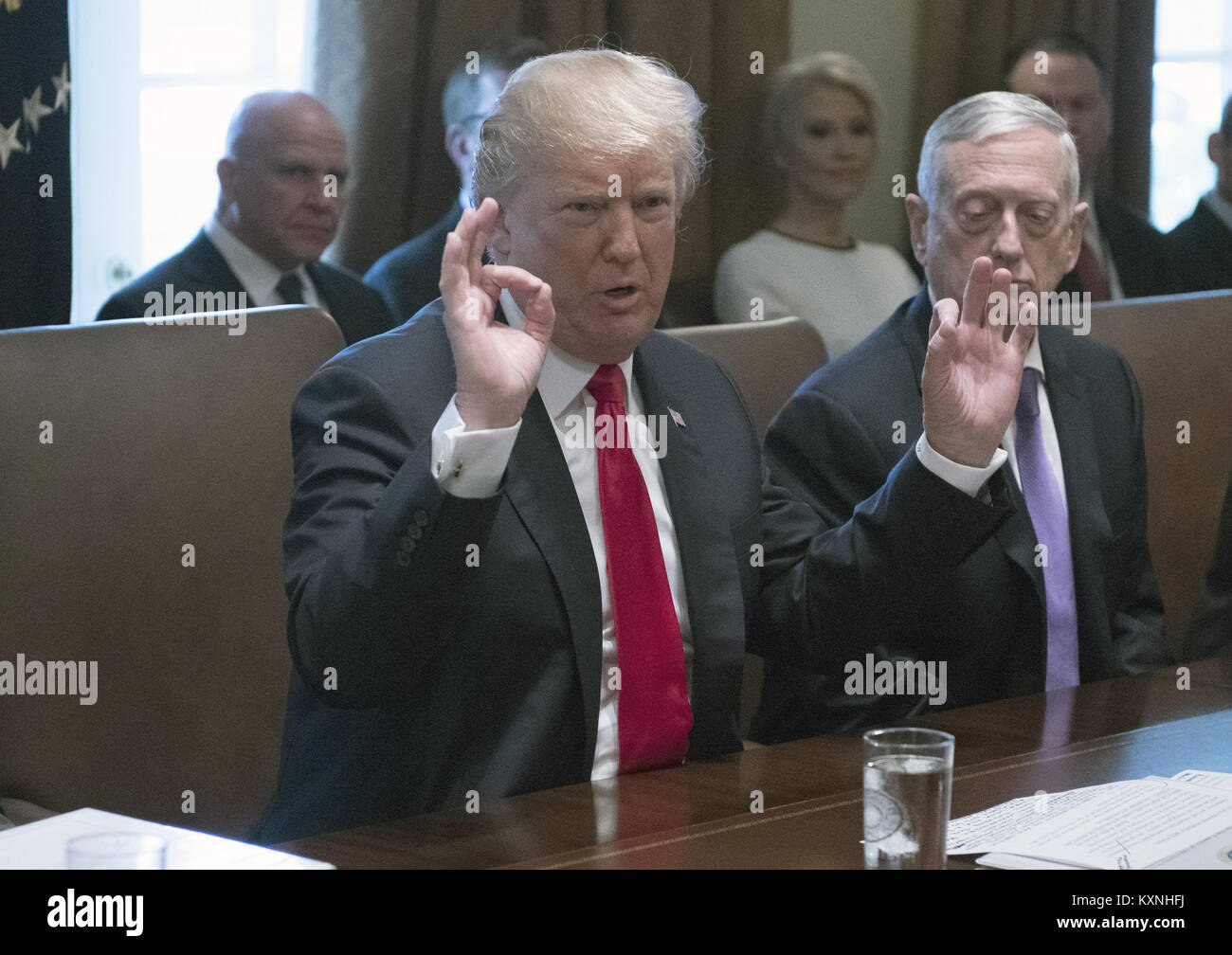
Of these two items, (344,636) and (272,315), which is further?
(272,315)

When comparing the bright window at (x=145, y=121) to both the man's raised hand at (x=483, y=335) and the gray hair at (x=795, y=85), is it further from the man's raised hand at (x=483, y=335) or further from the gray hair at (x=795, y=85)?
the man's raised hand at (x=483, y=335)

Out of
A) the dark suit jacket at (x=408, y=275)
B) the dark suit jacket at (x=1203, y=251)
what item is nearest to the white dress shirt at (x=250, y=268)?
the dark suit jacket at (x=408, y=275)

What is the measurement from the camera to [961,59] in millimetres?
3812

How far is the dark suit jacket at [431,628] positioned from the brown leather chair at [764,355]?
1.63 ft

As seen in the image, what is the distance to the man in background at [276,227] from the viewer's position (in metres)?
2.77

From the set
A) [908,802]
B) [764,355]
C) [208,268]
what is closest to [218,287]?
[208,268]

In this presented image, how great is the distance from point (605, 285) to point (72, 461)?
1.87 feet

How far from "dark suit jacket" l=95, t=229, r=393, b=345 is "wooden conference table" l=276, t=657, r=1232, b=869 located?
150 centimetres

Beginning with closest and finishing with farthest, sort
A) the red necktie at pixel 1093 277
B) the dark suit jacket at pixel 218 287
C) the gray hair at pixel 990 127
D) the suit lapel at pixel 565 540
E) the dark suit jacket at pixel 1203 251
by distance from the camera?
the suit lapel at pixel 565 540 < the gray hair at pixel 990 127 < the dark suit jacket at pixel 218 287 < the red necktie at pixel 1093 277 < the dark suit jacket at pixel 1203 251

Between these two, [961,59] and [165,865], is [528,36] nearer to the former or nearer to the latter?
[961,59]

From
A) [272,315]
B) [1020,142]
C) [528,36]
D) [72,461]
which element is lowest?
[72,461]

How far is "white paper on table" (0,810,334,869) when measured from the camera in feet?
3.12

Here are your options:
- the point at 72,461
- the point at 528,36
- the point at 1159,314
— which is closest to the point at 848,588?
the point at 72,461

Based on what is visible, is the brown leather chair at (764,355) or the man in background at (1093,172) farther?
the man in background at (1093,172)
